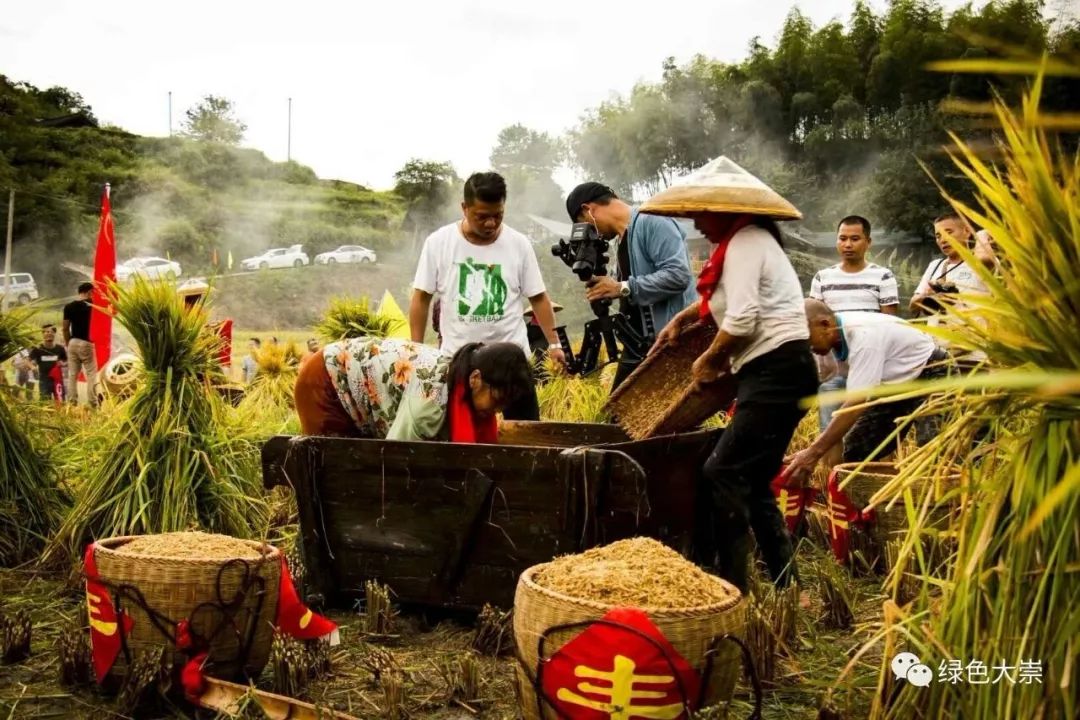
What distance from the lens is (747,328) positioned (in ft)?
12.6

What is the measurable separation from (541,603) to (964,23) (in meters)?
1.60

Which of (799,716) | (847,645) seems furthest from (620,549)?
(847,645)

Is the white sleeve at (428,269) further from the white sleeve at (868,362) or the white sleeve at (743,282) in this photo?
the white sleeve at (868,362)

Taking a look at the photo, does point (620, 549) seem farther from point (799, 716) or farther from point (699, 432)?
point (699, 432)

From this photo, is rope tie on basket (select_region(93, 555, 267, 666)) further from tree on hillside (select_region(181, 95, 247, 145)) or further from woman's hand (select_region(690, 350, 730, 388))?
tree on hillside (select_region(181, 95, 247, 145))

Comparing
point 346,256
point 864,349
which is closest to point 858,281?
point 864,349

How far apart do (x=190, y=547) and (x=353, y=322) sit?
247 inches

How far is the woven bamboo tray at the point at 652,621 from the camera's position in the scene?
2473 millimetres

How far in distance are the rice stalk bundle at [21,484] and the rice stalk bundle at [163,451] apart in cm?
23

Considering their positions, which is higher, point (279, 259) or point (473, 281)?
point (473, 281)

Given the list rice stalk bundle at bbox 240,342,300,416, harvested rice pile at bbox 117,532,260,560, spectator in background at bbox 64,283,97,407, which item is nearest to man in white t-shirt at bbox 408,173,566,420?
harvested rice pile at bbox 117,532,260,560

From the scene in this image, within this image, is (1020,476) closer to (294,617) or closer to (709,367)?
(709,367)

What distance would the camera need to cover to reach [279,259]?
107 feet

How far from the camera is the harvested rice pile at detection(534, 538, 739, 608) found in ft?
8.39
